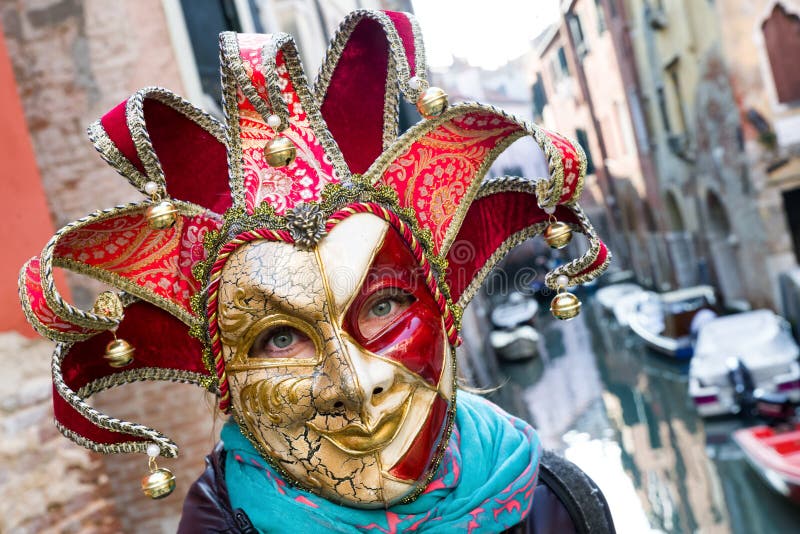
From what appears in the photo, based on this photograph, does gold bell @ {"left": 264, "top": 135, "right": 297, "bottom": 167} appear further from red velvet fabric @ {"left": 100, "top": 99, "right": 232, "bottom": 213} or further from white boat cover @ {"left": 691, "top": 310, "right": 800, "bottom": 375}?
white boat cover @ {"left": 691, "top": 310, "right": 800, "bottom": 375}

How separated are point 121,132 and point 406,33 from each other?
1.93ft

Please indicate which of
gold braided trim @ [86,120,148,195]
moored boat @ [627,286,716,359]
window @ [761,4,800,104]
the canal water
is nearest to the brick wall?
gold braided trim @ [86,120,148,195]

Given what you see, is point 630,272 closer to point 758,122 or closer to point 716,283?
point 716,283

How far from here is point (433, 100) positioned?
1.40 meters

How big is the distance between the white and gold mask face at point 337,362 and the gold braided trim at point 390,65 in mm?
264

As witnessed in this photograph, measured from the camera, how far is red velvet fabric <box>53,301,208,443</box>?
1.45 m

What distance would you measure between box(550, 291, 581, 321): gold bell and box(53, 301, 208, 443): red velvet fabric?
0.76 metres

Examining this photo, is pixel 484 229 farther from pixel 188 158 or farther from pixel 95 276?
pixel 95 276

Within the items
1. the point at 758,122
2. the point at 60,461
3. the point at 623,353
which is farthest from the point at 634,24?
the point at 60,461

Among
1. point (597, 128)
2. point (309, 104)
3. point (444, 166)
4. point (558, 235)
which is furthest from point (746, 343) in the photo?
point (309, 104)

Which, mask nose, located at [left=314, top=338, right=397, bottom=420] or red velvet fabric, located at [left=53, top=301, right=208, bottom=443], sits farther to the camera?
red velvet fabric, located at [left=53, top=301, right=208, bottom=443]

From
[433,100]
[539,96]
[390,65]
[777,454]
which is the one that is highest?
[539,96]

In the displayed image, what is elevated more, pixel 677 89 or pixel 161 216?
pixel 677 89

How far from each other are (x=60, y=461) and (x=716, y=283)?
12713mm
